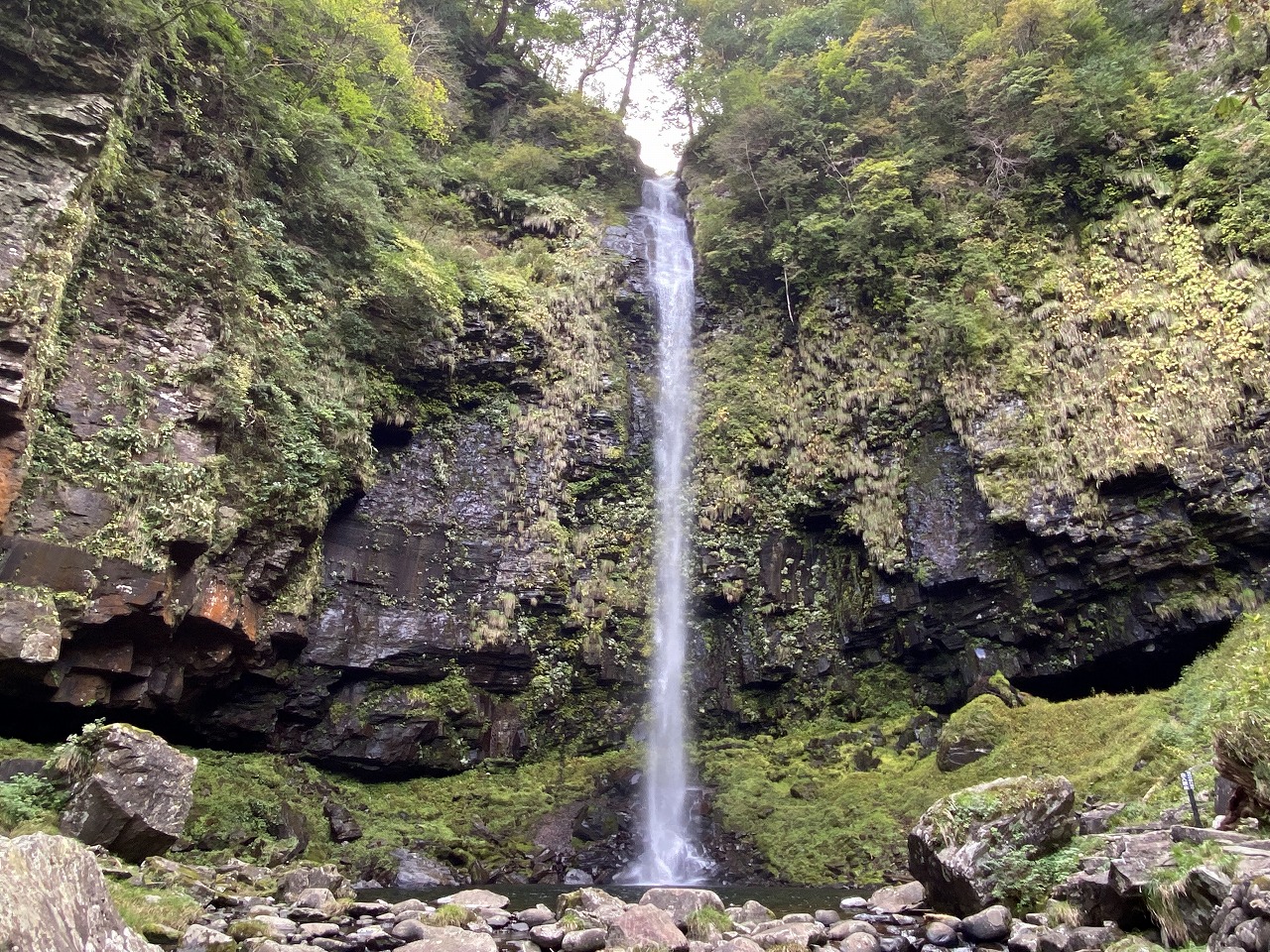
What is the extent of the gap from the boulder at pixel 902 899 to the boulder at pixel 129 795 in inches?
282

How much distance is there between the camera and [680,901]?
24.9 ft

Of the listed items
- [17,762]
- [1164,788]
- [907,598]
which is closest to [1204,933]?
[1164,788]

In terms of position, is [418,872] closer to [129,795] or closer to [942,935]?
[129,795]

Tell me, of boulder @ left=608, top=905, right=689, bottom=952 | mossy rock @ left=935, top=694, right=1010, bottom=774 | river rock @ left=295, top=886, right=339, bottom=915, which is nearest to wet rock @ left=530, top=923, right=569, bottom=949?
boulder @ left=608, top=905, right=689, bottom=952

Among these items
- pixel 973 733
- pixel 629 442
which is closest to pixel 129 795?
pixel 973 733

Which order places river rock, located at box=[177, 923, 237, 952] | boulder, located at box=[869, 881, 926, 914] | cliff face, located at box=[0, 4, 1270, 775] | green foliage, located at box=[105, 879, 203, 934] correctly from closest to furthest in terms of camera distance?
river rock, located at box=[177, 923, 237, 952] < green foliage, located at box=[105, 879, 203, 934] < boulder, located at box=[869, 881, 926, 914] < cliff face, located at box=[0, 4, 1270, 775]

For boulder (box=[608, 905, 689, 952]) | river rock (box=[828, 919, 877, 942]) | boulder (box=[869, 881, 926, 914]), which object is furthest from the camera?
boulder (box=[869, 881, 926, 914])

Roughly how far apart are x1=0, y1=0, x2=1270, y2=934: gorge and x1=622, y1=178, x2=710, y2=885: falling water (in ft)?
0.38

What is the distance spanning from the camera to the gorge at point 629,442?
1099 centimetres

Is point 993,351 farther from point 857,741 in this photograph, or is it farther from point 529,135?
point 529,135

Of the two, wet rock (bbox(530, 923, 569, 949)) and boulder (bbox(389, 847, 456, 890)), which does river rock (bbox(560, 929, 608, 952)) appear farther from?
boulder (bbox(389, 847, 456, 890))

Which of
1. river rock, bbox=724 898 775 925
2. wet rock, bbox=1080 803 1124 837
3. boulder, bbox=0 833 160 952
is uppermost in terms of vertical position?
wet rock, bbox=1080 803 1124 837

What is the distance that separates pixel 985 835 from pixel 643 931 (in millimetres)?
3123

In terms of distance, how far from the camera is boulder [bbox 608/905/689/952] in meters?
6.09
